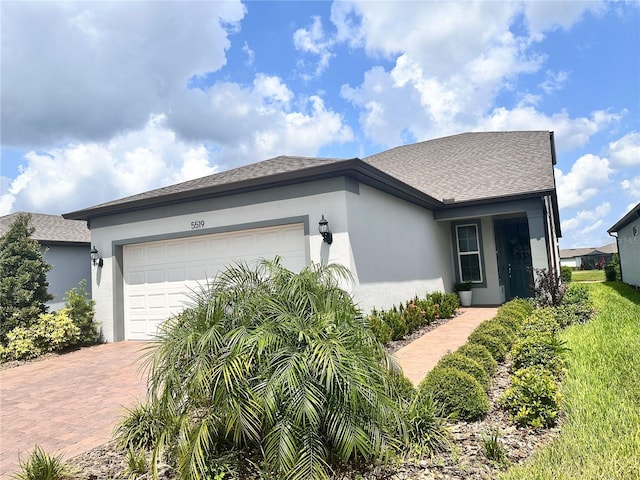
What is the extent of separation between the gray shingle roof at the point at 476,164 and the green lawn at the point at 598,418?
613cm

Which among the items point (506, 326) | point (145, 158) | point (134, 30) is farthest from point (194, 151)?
point (506, 326)

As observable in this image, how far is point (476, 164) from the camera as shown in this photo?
1455 centimetres

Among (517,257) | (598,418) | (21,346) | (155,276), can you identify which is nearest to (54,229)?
(21,346)

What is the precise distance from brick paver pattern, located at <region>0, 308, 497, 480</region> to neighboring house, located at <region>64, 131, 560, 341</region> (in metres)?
1.33

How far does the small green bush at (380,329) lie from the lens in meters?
7.30

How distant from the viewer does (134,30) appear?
8578mm

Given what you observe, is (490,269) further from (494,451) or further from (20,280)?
(20,280)

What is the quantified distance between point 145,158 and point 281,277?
1594 cm

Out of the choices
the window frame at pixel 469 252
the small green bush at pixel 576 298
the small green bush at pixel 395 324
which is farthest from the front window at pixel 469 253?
the small green bush at pixel 395 324

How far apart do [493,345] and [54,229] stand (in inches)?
602

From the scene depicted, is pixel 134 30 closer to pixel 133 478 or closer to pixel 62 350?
pixel 62 350

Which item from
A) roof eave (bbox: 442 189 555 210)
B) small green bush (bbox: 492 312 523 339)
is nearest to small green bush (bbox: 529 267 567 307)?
roof eave (bbox: 442 189 555 210)

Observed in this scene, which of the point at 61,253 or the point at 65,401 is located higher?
the point at 61,253

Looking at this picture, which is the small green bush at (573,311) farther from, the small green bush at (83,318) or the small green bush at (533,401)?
the small green bush at (83,318)
